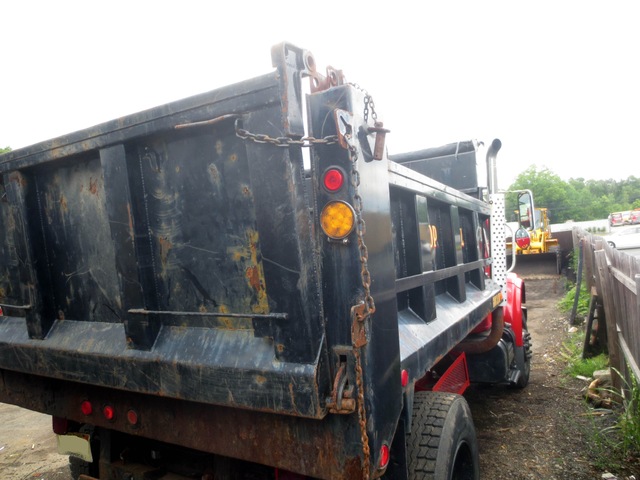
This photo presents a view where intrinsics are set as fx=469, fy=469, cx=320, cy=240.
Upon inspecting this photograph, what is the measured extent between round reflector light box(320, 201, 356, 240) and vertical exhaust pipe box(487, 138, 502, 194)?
347cm

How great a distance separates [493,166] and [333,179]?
3.64 metres

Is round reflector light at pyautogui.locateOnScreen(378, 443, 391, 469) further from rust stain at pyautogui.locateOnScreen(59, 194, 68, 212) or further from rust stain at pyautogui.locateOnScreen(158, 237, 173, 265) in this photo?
rust stain at pyautogui.locateOnScreen(59, 194, 68, 212)

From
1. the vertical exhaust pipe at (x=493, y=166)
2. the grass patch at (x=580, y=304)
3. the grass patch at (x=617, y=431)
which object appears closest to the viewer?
the grass patch at (x=617, y=431)

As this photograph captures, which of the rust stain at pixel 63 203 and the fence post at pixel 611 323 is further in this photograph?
the fence post at pixel 611 323

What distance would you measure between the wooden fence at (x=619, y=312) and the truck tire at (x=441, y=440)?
6.60ft

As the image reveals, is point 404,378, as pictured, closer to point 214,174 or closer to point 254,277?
point 254,277

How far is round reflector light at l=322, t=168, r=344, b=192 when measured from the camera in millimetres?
1490

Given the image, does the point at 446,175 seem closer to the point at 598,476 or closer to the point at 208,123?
the point at 598,476

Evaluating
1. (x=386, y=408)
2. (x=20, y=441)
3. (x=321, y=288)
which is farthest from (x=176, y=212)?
(x=20, y=441)

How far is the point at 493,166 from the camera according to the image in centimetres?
468

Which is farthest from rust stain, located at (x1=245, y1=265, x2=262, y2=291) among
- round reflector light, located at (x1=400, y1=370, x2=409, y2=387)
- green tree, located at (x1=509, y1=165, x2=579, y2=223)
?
green tree, located at (x1=509, y1=165, x2=579, y2=223)

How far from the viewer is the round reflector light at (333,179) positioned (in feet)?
4.89

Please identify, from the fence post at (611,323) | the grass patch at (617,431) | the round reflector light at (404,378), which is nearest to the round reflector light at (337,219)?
the round reflector light at (404,378)

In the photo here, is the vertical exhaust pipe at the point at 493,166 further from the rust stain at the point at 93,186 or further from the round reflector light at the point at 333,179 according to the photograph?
the rust stain at the point at 93,186
